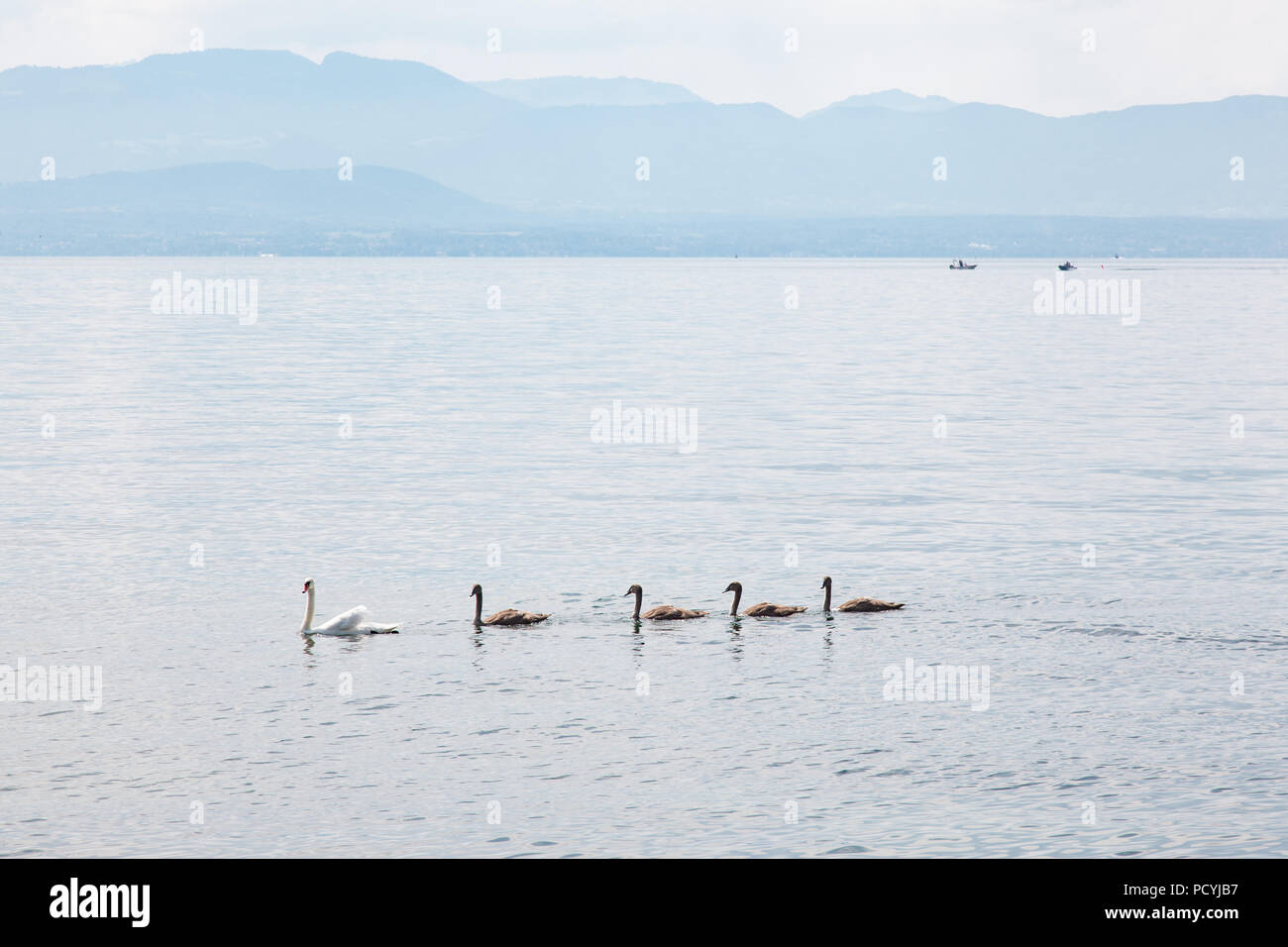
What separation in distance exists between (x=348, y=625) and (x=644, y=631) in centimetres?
568

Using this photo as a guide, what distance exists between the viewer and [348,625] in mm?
30547

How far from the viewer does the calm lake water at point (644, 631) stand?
20.8 metres

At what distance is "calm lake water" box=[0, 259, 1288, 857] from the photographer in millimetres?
20797

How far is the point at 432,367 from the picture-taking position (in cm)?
10025
